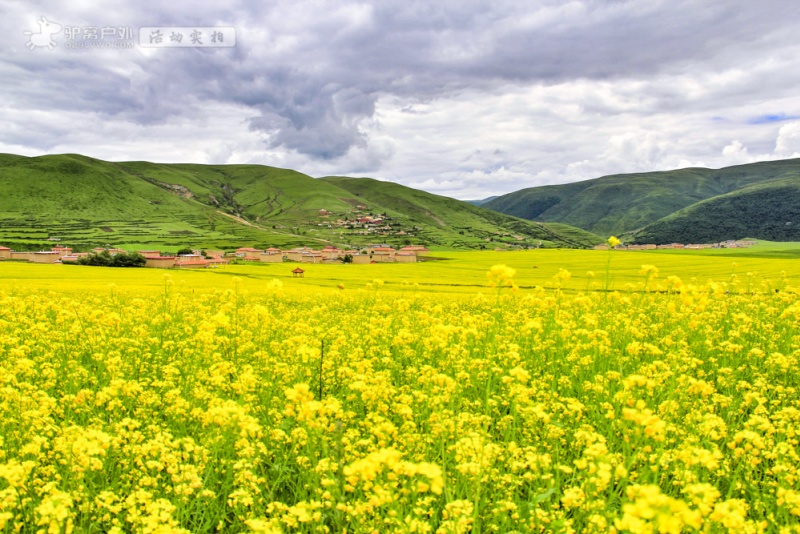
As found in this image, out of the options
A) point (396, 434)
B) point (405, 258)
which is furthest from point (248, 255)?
point (396, 434)

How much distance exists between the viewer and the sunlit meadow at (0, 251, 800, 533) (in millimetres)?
3721

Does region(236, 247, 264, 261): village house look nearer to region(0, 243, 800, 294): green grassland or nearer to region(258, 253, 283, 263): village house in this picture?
region(258, 253, 283, 263): village house

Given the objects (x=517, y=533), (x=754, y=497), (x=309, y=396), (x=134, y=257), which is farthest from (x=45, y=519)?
(x=134, y=257)

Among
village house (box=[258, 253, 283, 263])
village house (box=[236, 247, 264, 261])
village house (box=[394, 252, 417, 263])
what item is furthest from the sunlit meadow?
village house (box=[236, 247, 264, 261])

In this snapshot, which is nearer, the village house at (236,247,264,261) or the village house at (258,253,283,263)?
the village house at (258,253,283,263)

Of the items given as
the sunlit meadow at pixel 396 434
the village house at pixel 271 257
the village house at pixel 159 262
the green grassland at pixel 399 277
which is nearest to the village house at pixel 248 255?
the village house at pixel 271 257

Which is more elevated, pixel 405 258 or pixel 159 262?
pixel 405 258

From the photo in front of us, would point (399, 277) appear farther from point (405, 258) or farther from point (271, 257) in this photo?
point (271, 257)

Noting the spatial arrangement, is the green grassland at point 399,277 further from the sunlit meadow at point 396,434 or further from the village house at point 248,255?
the village house at point 248,255

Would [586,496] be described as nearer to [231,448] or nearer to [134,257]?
[231,448]

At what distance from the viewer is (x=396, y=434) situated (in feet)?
15.6

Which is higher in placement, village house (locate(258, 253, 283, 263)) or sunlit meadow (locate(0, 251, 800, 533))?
sunlit meadow (locate(0, 251, 800, 533))

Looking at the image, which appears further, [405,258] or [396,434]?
[405,258]

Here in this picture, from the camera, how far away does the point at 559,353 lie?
29.1 feet
